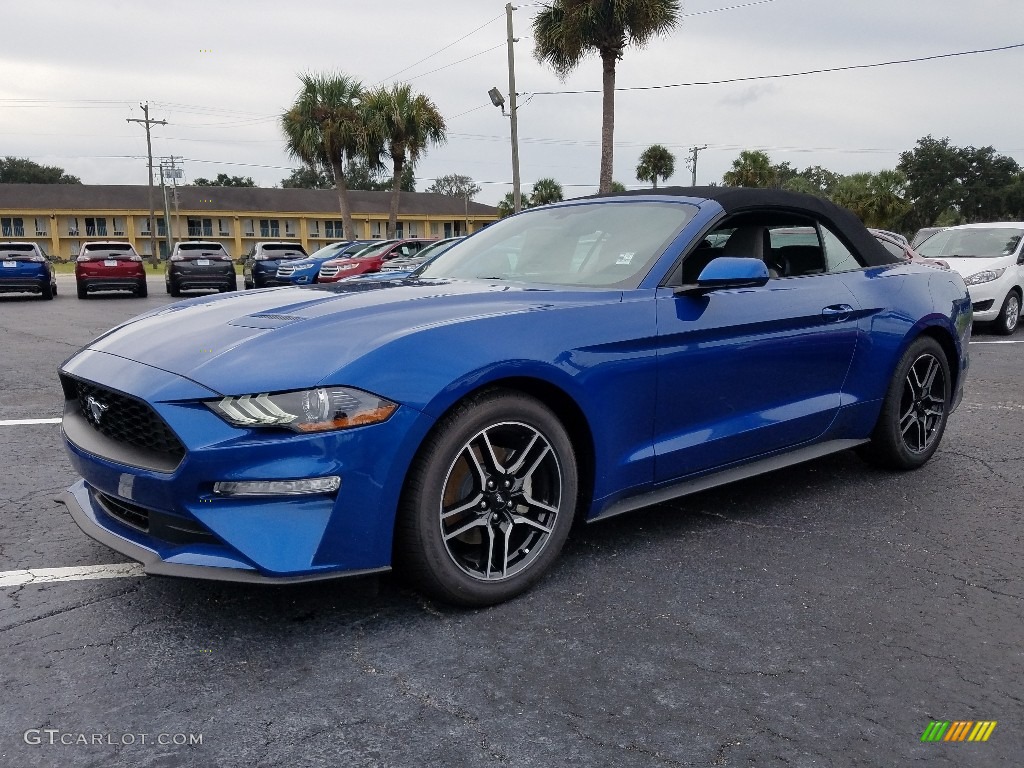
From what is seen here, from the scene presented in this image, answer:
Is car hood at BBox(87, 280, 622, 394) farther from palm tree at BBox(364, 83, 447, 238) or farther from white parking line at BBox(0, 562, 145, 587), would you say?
palm tree at BBox(364, 83, 447, 238)

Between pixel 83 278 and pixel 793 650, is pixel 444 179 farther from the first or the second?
pixel 793 650

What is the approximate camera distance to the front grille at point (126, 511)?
9.41ft

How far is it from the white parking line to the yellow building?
70.8 metres

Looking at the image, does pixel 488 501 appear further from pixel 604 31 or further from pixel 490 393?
pixel 604 31

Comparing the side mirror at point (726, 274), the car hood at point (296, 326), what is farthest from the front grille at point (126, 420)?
the side mirror at point (726, 274)

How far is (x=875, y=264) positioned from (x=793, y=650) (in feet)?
8.71

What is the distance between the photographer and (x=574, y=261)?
12.9 feet

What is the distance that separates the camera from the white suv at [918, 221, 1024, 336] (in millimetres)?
12531

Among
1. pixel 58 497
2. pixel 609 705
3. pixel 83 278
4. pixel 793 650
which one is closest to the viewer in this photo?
pixel 609 705

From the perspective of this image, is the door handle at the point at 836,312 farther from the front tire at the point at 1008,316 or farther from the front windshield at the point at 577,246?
the front tire at the point at 1008,316

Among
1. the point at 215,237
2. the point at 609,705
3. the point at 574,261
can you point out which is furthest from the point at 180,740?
the point at 215,237

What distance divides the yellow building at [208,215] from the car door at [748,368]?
70380 millimetres

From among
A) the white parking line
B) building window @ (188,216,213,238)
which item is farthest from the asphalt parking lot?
building window @ (188,216,213,238)

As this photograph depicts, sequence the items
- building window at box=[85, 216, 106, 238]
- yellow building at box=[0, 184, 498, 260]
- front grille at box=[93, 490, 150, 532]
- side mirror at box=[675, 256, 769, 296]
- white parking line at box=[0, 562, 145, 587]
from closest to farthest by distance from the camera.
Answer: front grille at box=[93, 490, 150, 532] < white parking line at box=[0, 562, 145, 587] < side mirror at box=[675, 256, 769, 296] < yellow building at box=[0, 184, 498, 260] < building window at box=[85, 216, 106, 238]
